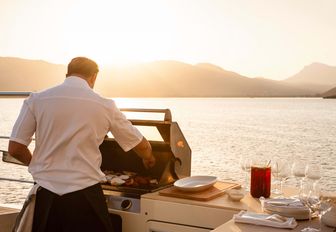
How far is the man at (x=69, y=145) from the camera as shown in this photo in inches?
108

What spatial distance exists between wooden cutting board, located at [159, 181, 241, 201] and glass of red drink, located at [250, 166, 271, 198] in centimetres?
24

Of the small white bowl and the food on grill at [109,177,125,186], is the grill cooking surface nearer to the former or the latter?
the food on grill at [109,177,125,186]

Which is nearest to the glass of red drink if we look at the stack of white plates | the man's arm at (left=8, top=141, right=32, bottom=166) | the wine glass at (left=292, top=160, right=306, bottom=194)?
the wine glass at (left=292, top=160, right=306, bottom=194)

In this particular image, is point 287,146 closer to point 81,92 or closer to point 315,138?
point 315,138

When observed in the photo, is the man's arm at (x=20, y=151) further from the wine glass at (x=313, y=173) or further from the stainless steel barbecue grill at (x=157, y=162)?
the wine glass at (x=313, y=173)

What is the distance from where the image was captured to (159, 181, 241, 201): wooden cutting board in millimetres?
3180

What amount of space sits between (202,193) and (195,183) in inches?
7.1

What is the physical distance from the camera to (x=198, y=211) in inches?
122

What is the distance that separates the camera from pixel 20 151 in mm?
2895

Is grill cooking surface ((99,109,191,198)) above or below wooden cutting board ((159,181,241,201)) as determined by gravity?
above

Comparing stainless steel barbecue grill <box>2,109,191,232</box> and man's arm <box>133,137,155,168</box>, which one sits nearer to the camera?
man's arm <box>133,137,155,168</box>

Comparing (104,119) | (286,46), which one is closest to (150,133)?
(104,119)

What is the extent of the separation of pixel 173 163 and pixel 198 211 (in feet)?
1.98

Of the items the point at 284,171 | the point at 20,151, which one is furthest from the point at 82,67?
the point at 284,171
